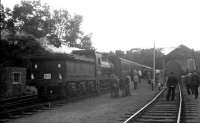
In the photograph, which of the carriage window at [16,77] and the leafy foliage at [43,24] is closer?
the carriage window at [16,77]

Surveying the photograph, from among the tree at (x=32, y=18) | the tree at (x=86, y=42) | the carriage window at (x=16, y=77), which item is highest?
the tree at (x=32, y=18)

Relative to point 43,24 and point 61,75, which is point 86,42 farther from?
point 61,75

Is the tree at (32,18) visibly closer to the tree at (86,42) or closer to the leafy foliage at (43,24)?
the leafy foliage at (43,24)

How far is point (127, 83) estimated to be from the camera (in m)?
20.1

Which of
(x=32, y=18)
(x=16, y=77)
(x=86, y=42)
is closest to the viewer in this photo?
(x=16, y=77)

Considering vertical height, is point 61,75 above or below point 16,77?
above

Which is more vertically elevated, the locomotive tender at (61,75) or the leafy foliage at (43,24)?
the leafy foliage at (43,24)

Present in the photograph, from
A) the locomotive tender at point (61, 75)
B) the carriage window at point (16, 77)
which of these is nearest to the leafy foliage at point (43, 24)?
the carriage window at point (16, 77)

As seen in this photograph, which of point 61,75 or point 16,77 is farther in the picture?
point 16,77

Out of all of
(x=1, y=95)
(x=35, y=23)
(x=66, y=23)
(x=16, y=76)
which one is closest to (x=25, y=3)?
(x=35, y=23)

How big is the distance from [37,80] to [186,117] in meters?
8.59

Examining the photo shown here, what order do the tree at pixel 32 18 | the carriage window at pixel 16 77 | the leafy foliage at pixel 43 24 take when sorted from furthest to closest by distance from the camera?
the tree at pixel 32 18, the leafy foliage at pixel 43 24, the carriage window at pixel 16 77

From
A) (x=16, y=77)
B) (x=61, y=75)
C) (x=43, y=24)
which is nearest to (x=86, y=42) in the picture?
(x=43, y=24)

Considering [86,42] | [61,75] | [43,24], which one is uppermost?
[43,24]
